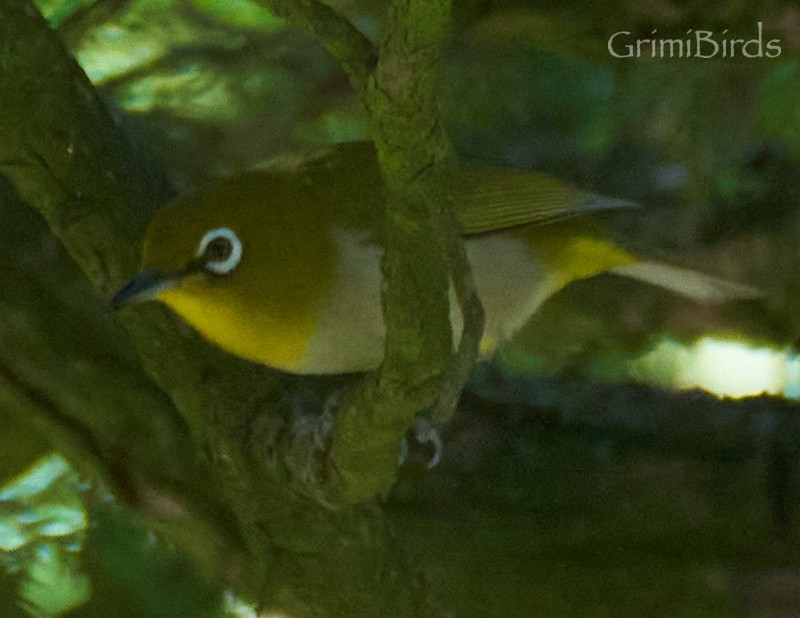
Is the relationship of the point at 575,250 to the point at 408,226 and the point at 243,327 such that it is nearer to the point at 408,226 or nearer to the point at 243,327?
the point at 243,327

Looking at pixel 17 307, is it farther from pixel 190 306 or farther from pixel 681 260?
pixel 681 260

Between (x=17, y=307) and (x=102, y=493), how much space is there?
0.55 metres

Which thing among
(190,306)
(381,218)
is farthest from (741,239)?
(190,306)

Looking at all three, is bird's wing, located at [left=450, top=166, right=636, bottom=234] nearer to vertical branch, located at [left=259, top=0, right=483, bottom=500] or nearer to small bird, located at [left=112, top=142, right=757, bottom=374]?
small bird, located at [left=112, top=142, right=757, bottom=374]

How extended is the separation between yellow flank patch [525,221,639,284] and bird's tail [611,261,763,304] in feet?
0.17

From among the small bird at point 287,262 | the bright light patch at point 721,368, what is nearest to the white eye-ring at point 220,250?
the small bird at point 287,262

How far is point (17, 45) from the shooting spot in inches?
81.1

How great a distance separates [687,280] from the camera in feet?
8.89

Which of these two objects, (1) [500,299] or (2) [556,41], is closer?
(1) [500,299]

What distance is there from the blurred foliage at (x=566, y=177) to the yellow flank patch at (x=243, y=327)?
0.71m

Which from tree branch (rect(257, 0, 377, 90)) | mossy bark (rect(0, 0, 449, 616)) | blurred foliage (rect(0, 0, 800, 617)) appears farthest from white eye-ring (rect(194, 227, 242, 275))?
tree branch (rect(257, 0, 377, 90))

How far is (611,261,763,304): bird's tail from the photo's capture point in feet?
8.80

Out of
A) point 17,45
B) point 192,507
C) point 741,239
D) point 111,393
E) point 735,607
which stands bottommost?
point 735,607

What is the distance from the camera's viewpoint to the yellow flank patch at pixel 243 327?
7.22 feet
